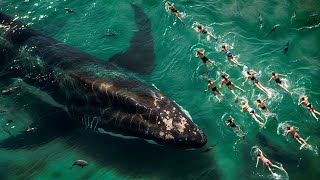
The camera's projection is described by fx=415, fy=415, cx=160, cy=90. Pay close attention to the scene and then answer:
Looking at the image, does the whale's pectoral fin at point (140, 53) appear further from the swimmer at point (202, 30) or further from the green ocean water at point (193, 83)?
the swimmer at point (202, 30)

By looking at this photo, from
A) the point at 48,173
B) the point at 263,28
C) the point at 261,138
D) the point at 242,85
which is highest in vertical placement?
the point at 263,28

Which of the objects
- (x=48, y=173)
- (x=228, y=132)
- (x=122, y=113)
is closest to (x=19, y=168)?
(x=48, y=173)

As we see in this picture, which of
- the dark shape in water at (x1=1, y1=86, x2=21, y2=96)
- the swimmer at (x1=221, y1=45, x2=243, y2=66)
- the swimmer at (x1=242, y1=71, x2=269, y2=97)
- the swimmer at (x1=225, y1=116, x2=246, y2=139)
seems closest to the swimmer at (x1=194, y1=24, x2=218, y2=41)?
the swimmer at (x1=221, y1=45, x2=243, y2=66)

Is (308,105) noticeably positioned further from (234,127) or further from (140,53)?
(140,53)

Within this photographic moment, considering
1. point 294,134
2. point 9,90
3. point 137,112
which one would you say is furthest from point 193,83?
point 9,90

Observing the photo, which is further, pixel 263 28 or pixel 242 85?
pixel 263 28

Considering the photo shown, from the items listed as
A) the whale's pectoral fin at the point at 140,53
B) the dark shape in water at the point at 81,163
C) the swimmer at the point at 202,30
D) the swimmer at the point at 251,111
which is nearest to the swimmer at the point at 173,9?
the whale's pectoral fin at the point at 140,53

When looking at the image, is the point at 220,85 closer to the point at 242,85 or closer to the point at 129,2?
the point at 242,85
